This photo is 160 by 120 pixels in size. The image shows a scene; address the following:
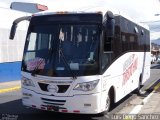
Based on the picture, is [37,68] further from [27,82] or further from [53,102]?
[53,102]

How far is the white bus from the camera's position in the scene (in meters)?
9.30

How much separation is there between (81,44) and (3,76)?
14.0 meters

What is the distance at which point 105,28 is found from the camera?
9703 mm

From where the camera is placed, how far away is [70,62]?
9.48m

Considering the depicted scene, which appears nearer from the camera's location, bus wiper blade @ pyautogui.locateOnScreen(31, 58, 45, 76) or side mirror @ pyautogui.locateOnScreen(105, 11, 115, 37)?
side mirror @ pyautogui.locateOnScreen(105, 11, 115, 37)

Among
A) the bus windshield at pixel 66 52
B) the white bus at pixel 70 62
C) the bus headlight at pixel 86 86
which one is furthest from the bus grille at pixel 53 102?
the bus windshield at pixel 66 52

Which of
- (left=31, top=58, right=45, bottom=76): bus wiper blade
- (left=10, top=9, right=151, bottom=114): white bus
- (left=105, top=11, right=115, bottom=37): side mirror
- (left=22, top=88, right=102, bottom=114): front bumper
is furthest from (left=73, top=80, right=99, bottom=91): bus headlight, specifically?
(left=105, top=11, right=115, bottom=37): side mirror

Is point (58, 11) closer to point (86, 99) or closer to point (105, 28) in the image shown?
point (105, 28)

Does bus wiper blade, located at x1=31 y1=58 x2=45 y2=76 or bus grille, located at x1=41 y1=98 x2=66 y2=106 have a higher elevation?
bus wiper blade, located at x1=31 y1=58 x2=45 y2=76

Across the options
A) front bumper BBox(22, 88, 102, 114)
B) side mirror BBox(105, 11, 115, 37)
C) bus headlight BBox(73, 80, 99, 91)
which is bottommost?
front bumper BBox(22, 88, 102, 114)

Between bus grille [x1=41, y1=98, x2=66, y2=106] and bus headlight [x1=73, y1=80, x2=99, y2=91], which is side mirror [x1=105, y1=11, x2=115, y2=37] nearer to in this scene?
bus headlight [x1=73, y1=80, x2=99, y2=91]

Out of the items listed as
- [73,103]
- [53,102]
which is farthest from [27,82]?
[73,103]

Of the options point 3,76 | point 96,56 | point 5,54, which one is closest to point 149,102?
point 96,56

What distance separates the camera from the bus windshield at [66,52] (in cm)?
942
